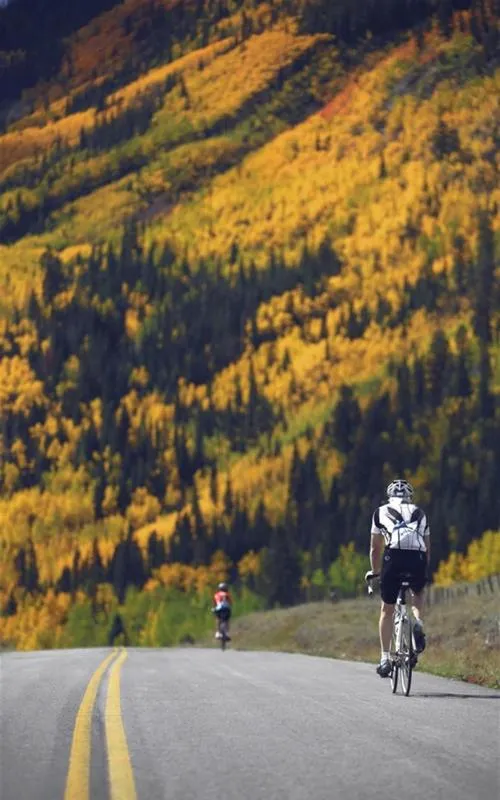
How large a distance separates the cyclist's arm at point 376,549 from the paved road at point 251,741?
134 cm

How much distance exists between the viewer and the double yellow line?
9124 millimetres

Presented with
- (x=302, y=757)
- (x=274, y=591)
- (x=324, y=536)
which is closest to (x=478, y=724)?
(x=302, y=757)

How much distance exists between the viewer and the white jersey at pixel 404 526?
15.9 m

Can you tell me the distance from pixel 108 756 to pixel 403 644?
19.4ft

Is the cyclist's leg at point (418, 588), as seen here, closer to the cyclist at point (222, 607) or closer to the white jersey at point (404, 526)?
the white jersey at point (404, 526)

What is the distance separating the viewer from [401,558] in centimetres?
1594

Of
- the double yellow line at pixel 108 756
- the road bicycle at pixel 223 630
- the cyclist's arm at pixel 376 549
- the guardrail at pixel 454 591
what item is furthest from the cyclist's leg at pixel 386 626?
the guardrail at pixel 454 591

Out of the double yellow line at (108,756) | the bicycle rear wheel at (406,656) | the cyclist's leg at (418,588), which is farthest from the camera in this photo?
the cyclist's leg at (418,588)

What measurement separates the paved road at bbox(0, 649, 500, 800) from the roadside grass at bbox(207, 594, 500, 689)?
3144mm

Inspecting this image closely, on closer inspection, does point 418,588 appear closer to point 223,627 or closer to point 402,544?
point 402,544

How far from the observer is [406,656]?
15.8m

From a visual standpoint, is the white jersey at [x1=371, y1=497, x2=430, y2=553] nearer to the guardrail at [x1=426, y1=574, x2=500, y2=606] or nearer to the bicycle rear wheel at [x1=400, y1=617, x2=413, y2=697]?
the bicycle rear wheel at [x1=400, y1=617, x2=413, y2=697]

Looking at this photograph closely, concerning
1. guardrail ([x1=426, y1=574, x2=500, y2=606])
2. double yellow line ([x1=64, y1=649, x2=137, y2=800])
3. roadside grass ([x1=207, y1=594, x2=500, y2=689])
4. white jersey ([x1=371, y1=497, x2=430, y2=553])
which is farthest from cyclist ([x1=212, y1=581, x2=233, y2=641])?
double yellow line ([x1=64, y1=649, x2=137, y2=800])

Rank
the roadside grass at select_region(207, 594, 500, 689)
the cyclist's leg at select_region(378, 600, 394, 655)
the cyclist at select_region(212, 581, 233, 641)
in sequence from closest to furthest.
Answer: the cyclist's leg at select_region(378, 600, 394, 655) < the roadside grass at select_region(207, 594, 500, 689) < the cyclist at select_region(212, 581, 233, 641)
